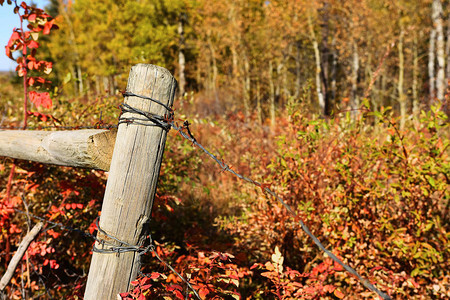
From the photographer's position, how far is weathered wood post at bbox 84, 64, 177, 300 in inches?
51.7

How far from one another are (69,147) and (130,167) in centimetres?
36

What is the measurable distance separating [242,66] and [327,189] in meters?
13.1

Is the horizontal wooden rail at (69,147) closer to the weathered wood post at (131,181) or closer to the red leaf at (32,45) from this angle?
the weathered wood post at (131,181)

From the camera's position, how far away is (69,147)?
1.45 meters

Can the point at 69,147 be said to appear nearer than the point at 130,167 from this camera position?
No

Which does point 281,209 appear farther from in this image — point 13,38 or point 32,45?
point 13,38

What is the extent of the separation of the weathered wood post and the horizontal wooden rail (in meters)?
0.09

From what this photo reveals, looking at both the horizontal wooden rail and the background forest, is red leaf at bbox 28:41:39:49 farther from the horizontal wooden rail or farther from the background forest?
the horizontal wooden rail

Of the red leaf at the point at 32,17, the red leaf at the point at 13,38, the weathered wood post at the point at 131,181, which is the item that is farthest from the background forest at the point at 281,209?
the red leaf at the point at 32,17

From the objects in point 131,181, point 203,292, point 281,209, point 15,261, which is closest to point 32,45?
point 15,261

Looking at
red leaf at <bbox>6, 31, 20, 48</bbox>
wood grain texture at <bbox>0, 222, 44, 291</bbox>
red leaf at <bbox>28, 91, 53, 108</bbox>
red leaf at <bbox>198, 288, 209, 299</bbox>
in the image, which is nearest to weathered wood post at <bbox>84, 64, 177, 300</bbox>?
red leaf at <bbox>198, 288, 209, 299</bbox>

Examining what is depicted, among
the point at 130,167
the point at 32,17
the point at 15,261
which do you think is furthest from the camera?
the point at 32,17

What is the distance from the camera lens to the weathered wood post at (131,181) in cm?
131

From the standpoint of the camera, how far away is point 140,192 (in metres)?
1.33
